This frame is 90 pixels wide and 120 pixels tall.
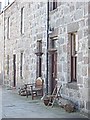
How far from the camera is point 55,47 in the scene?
47.2 ft

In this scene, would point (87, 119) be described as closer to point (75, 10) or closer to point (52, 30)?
point (75, 10)

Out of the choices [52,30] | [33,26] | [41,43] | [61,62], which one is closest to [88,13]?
[61,62]

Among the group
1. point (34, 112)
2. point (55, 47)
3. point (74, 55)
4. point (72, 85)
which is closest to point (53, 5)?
point (55, 47)

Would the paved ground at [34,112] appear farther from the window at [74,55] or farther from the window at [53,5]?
the window at [53,5]

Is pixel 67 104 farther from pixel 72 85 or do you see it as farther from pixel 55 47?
pixel 55 47

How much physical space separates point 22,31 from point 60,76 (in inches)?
314

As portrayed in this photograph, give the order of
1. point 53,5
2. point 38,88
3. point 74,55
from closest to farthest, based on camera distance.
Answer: point 74,55, point 53,5, point 38,88

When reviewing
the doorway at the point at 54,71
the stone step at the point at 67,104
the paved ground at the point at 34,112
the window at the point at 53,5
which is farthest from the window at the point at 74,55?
the window at the point at 53,5

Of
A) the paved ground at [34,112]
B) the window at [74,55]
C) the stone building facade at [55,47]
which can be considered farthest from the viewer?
the window at [74,55]

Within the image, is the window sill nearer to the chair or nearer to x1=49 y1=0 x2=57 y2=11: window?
the chair

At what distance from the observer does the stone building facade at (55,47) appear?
11.1 meters

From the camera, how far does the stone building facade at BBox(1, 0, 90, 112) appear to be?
1114 cm

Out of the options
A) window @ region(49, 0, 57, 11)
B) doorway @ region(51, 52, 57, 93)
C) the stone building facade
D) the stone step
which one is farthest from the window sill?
window @ region(49, 0, 57, 11)

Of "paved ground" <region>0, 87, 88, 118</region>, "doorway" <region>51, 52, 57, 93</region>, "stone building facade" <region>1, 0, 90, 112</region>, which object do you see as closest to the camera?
"paved ground" <region>0, 87, 88, 118</region>
